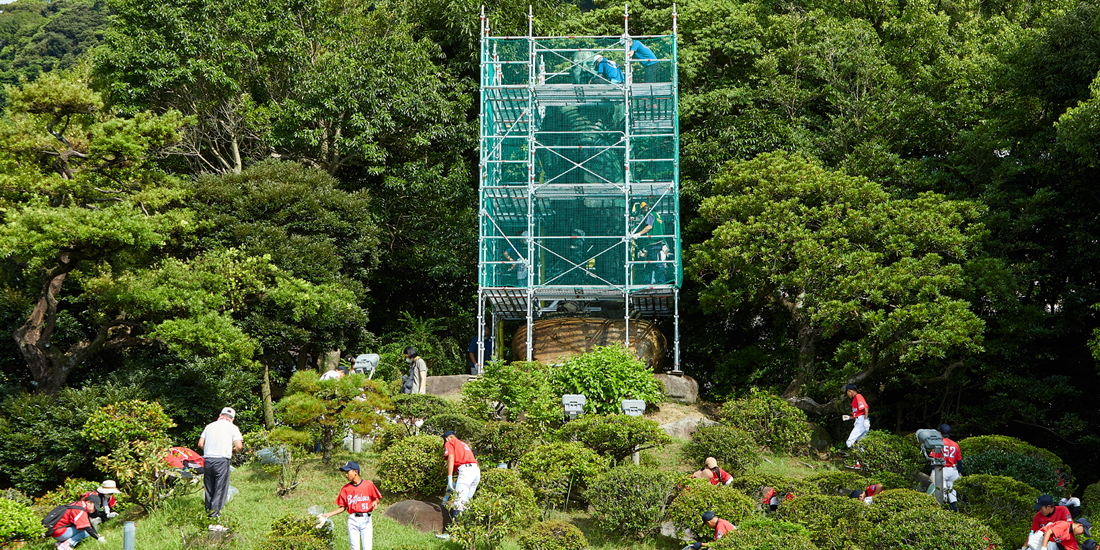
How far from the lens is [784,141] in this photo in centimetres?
2161

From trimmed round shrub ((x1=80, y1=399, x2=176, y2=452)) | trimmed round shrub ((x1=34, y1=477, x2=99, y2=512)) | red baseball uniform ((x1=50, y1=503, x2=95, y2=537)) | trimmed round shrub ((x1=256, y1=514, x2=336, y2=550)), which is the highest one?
trimmed round shrub ((x1=80, y1=399, x2=176, y2=452))

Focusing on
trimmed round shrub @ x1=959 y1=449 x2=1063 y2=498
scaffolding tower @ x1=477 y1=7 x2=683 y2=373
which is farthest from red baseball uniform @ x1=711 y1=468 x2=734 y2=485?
scaffolding tower @ x1=477 y1=7 x2=683 y2=373

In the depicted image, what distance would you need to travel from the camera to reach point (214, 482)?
10.7m

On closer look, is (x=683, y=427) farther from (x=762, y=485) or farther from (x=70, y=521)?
(x=70, y=521)

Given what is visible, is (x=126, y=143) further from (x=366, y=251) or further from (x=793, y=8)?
(x=793, y=8)

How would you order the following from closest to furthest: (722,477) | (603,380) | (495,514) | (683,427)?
(495,514) < (722,477) < (603,380) < (683,427)

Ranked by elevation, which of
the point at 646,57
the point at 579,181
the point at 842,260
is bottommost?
the point at 842,260

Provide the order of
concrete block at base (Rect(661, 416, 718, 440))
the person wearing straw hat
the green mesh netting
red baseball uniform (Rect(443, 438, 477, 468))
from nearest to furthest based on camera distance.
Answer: red baseball uniform (Rect(443, 438, 477, 468)) < the person wearing straw hat < concrete block at base (Rect(661, 416, 718, 440)) < the green mesh netting

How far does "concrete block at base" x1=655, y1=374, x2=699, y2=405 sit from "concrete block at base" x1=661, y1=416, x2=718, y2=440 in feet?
4.45

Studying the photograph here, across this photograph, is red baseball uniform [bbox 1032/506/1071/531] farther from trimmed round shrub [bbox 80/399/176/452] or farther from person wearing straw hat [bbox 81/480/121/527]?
trimmed round shrub [bbox 80/399/176/452]

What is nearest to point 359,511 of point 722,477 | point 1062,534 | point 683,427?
point 722,477

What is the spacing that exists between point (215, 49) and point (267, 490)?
12.5 m

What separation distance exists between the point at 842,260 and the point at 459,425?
29.1 ft

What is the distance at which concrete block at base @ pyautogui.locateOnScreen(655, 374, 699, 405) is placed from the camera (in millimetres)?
17781
